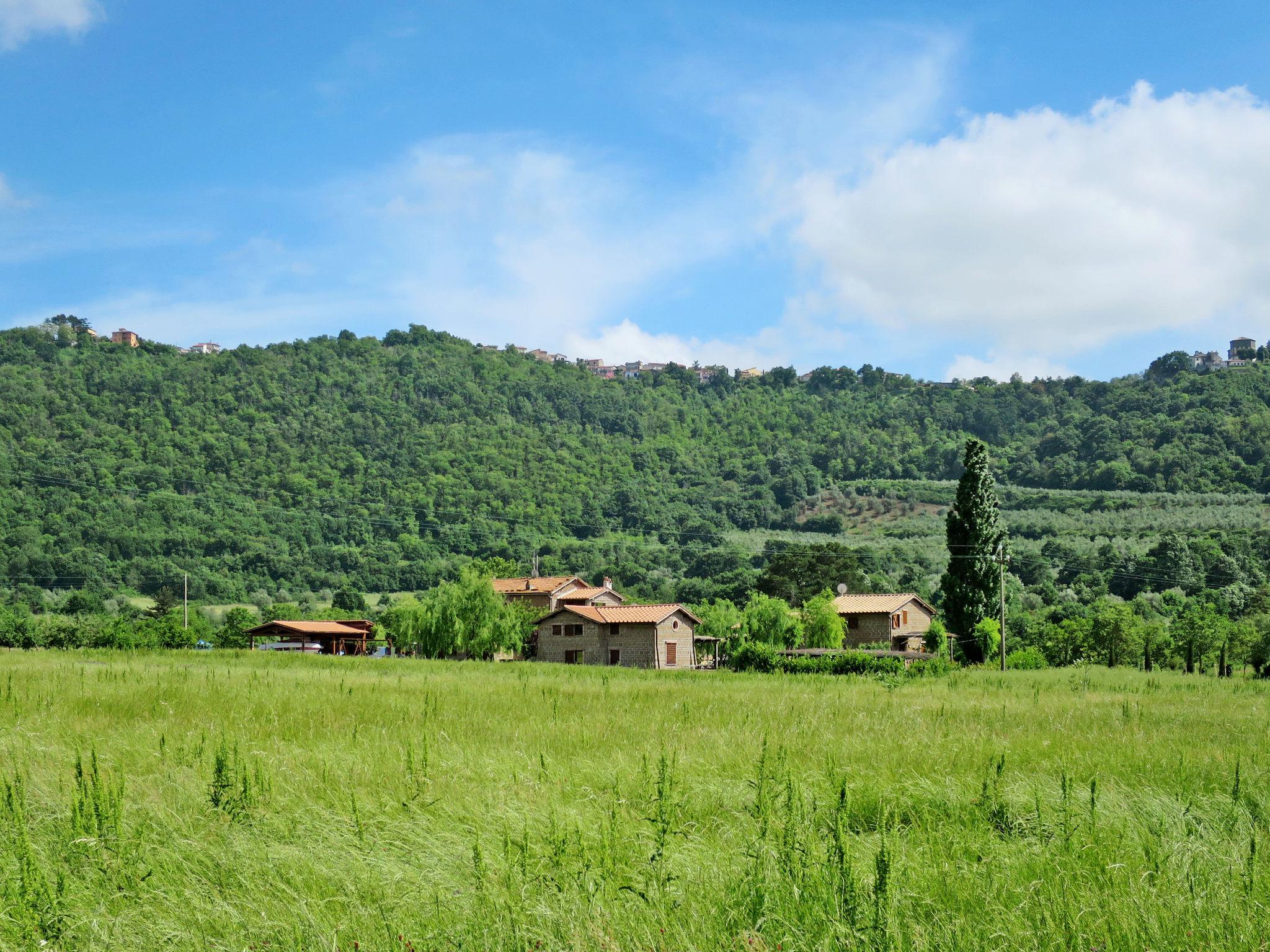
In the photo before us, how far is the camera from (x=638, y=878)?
6.29 m

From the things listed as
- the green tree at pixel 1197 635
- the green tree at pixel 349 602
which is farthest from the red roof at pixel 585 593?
the green tree at pixel 1197 635

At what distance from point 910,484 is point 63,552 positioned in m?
134

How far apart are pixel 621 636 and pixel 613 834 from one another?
57224mm

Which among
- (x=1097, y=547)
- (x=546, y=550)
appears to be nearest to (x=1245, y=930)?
(x=1097, y=547)

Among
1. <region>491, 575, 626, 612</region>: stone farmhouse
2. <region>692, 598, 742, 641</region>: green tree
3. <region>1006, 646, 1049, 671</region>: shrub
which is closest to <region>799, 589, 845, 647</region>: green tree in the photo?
<region>692, 598, 742, 641</region>: green tree

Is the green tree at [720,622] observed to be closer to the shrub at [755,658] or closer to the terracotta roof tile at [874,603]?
the terracotta roof tile at [874,603]

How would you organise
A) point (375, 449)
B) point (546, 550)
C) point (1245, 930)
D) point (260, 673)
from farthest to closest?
1. point (375, 449)
2. point (546, 550)
3. point (260, 673)
4. point (1245, 930)

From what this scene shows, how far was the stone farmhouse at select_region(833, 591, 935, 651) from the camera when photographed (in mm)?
68938

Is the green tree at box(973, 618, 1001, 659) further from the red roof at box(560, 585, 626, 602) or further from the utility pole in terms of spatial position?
the red roof at box(560, 585, 626, 602)

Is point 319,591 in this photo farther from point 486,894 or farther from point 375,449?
point 486,894

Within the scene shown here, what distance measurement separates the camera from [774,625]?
222ft

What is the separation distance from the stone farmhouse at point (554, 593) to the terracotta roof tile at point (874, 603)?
56.3 feet

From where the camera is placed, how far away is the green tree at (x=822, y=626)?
66312 millimetres

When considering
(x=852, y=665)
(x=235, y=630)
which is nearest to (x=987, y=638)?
(x=852, y=665)
